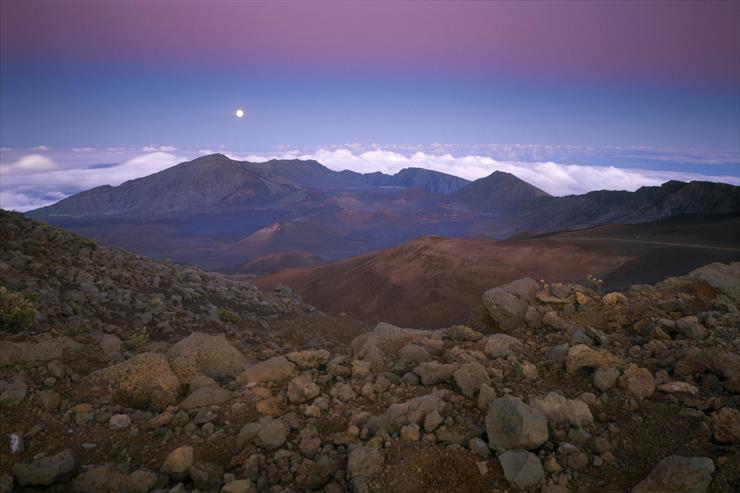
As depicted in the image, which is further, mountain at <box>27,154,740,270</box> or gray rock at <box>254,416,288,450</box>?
mountain at <box>27,154,740,270</box>

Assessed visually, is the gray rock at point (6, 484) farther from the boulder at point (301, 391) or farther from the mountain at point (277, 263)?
the mountain at point (277, 263)

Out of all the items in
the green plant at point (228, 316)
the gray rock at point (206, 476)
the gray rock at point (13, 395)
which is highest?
the gray rock at point (13, 395)

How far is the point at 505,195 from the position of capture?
17725 centimetres

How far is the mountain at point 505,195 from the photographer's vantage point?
544ft

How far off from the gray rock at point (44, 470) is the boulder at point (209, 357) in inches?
80.6

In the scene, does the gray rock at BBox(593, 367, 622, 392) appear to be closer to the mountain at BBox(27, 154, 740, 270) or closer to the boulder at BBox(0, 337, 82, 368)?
the boulder at BBox(0, 337, 82, 368)

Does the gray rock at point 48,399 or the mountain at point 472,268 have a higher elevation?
the gray rock at point 48,399

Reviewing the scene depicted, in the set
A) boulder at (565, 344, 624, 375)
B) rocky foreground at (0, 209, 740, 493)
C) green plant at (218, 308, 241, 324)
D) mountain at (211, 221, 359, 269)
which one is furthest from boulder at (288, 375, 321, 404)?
mountain at (211, 221, 359, 269)

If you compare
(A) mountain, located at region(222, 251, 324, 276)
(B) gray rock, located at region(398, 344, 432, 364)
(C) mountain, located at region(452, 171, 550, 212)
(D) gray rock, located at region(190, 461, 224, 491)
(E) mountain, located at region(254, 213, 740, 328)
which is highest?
(C) mountain, located at region(452, 171, 550, 212)

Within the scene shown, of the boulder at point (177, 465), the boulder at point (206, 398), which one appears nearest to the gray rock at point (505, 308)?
the boulder at point (206, 398)

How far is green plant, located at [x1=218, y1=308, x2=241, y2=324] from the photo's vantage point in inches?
493

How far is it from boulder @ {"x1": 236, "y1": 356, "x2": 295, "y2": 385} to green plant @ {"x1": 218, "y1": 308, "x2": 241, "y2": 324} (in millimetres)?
7763

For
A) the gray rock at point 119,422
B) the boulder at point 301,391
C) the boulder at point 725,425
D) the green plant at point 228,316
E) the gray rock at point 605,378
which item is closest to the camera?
the boulder at point 725,425

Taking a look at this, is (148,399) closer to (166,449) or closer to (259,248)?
(166,449)
